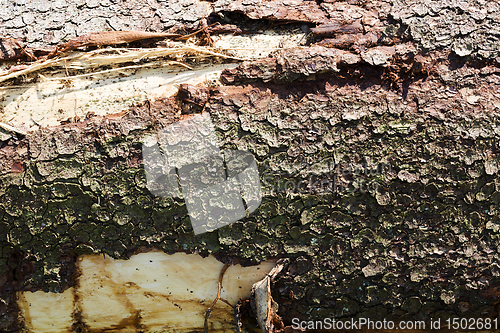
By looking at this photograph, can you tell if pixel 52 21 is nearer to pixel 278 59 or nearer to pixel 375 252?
pixel 278 59

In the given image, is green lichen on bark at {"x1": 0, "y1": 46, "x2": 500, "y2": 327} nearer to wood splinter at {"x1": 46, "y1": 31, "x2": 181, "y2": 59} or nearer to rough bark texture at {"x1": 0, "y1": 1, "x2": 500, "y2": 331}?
rough bark texture at {"x1": 0, "y1": 1, "x2": 500, "y2": 331}

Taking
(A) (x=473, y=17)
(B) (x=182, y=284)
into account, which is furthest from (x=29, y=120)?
(A) (x=473, y=17)

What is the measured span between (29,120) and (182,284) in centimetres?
90

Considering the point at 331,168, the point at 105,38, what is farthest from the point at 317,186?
the point at 105,38

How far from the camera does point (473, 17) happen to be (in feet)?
5.39

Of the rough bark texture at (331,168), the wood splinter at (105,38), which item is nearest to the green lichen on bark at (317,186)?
the rough bark texture at (331,168)

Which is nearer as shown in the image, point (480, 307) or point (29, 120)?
point (29, 120)

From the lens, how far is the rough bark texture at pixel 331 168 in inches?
61.9

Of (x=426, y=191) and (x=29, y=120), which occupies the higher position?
(x=29, y=120)

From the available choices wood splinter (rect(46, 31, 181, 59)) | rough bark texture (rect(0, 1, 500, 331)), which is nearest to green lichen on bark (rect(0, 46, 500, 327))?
rough bark texture (rect(0, 1, 500, 331))

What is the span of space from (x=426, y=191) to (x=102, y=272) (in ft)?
4.39

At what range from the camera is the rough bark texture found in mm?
1571

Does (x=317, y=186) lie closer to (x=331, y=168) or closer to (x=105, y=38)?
(x=331, y=168)

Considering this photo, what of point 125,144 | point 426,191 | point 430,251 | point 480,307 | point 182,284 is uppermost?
point 125,144
